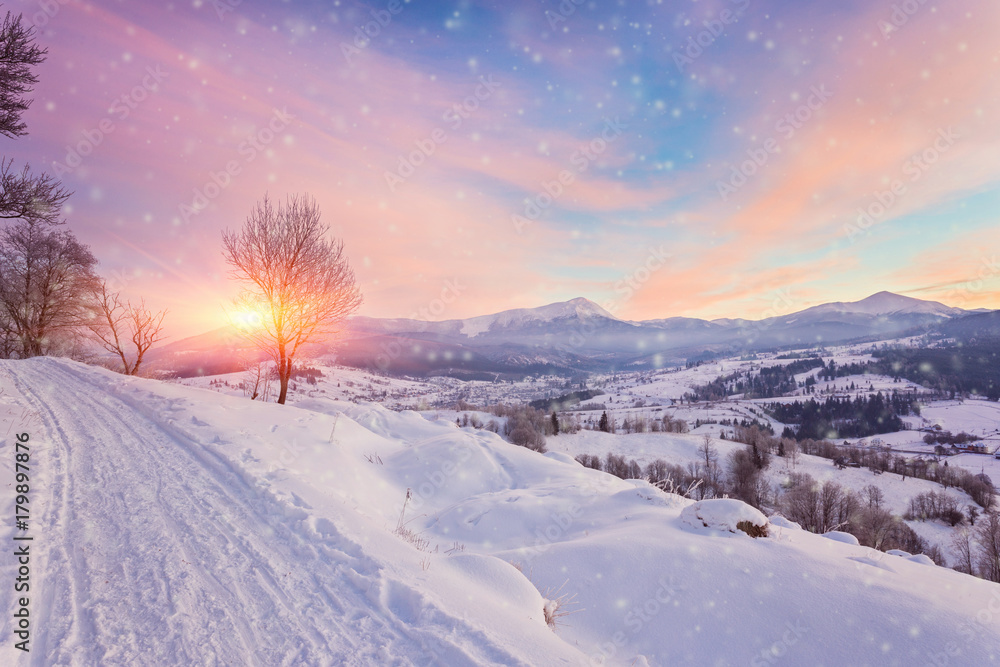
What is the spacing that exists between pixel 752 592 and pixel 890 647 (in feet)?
4.12

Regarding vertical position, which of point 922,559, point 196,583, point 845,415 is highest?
point 196,583

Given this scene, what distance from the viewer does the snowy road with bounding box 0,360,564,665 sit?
3.01 m

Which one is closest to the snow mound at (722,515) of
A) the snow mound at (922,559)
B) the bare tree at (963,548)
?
the snow mound at (922,559)

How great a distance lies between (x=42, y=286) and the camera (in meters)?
22.4

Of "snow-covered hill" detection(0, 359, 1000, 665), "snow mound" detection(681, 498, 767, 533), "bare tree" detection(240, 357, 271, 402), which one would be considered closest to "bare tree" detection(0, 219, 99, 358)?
"bare tree" detection(240, 357, 271, 402)

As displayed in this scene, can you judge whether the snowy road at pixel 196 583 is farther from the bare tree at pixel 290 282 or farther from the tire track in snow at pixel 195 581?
the bare tree at pixel 290 282

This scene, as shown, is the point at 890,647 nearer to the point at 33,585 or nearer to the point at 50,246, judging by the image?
the point at 33,585

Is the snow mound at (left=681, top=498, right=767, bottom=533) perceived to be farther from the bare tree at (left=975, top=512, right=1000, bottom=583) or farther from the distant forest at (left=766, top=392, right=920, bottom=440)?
the distant forest at (left=766, top=392, right=920, bottom=440)

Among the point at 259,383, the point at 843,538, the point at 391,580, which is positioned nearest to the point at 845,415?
the point at 843,538

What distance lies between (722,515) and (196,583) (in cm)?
750

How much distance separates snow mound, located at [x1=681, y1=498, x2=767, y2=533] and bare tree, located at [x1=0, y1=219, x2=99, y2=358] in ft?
109

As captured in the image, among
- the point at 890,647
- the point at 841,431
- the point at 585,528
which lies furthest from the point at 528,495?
the point at 841,431

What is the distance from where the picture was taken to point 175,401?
1129 cm

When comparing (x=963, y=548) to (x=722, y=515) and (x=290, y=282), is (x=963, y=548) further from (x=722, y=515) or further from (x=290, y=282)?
(x=290, y=282)
